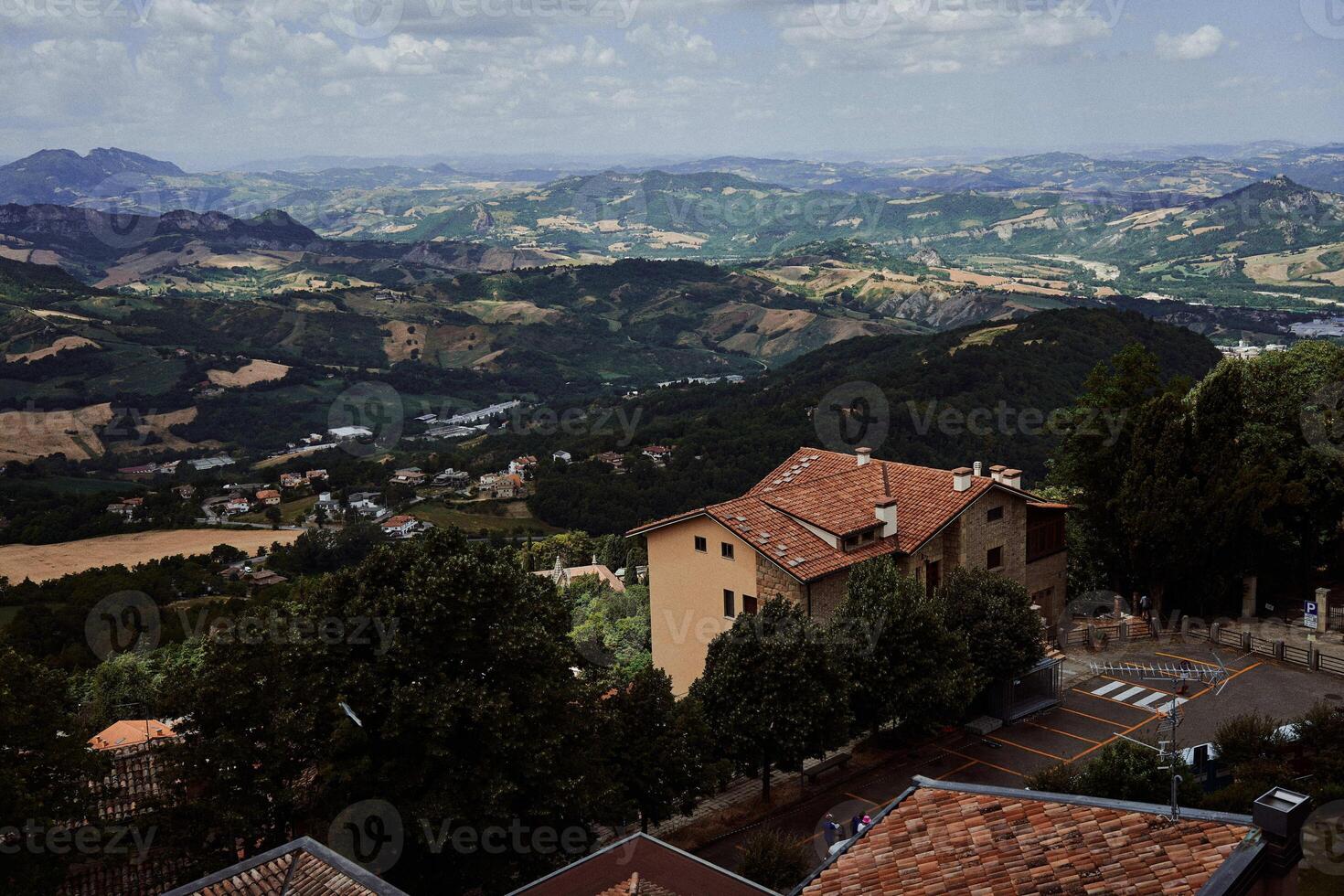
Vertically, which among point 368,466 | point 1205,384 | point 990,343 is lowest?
point 368,466

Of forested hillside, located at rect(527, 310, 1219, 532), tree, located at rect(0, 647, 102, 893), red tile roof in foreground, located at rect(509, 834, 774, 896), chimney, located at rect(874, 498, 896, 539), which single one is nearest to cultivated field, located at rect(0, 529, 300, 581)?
forested hillside, located at rect(527, 310, 1219, 532)

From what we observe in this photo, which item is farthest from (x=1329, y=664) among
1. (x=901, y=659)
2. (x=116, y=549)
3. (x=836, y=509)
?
(x=116, y=549)

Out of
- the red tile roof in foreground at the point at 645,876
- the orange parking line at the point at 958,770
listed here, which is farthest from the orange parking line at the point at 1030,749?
the red tile roof in foreground at the point at 645,876

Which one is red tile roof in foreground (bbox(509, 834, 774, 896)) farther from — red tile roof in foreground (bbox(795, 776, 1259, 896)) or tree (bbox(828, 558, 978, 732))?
tree (bbox(828, 558, 978, 732))

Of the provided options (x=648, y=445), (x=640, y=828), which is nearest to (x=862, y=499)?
(x=640, y=828)

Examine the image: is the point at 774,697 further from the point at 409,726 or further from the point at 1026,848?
the point at 1026,848

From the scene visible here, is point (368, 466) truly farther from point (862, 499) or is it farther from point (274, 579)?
point (862, 499)
